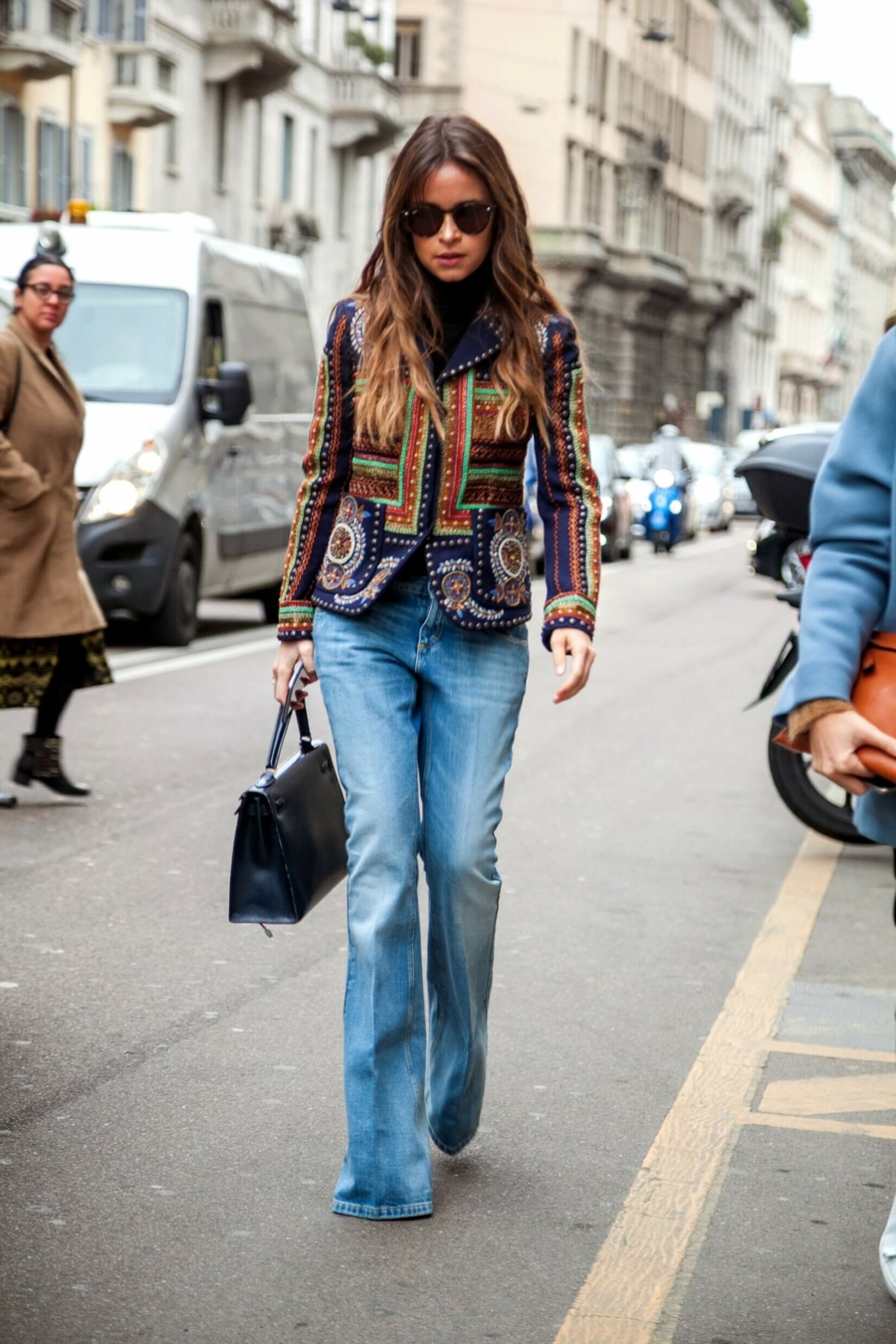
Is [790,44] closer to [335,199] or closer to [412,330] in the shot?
[335,199]

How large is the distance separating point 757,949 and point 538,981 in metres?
0.82

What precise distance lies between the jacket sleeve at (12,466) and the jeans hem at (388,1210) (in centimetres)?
456

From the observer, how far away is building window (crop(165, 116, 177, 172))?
36.9 meters

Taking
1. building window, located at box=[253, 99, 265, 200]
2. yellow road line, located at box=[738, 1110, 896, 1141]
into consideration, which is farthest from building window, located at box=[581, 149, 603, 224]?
yellow road line, located at box=[738, 1110, 896, 1141]

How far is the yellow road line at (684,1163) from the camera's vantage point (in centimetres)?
361

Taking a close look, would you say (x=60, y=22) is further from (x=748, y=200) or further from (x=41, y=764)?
(x=748, y=200)

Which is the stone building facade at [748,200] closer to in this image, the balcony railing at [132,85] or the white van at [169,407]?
the balcony railing at [132,85]

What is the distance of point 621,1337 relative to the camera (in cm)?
348

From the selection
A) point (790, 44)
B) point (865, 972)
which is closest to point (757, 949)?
point (865, 972)

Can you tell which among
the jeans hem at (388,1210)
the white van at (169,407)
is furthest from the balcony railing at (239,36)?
the jeans hem at (388,1210)

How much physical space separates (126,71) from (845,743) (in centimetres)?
3313

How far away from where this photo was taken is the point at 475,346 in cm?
396

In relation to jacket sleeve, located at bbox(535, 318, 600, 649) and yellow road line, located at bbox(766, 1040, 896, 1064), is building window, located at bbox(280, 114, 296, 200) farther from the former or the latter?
jacket sleeve, located at bbox(535, 318, 600, 649)

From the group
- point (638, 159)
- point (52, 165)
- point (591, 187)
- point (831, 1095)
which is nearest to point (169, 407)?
point (831, 1095)
